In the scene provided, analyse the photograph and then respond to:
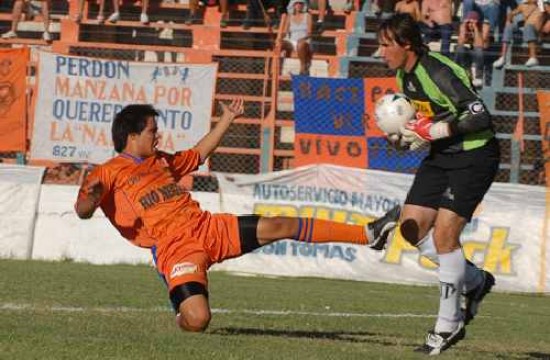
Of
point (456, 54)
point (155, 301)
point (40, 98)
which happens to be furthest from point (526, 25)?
point (155, 301)

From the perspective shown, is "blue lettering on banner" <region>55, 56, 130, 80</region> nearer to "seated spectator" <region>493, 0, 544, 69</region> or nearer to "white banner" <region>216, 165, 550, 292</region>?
"white banner" <region>216, 165, 550, 292</region>

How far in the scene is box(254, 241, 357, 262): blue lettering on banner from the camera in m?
16.8

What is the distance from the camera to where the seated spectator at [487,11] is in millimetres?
19906

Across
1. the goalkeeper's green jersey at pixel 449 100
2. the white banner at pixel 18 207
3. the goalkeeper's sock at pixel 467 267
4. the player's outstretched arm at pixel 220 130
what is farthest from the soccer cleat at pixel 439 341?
the white banner at pixel 18 207

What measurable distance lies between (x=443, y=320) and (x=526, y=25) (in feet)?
40.9

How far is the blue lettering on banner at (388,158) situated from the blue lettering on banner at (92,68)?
3718mm

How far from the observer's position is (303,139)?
1767 centimetres

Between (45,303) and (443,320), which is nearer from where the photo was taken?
(443,320)

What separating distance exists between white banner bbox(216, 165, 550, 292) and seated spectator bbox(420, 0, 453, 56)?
3350 mm

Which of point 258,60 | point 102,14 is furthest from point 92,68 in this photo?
point 102,14

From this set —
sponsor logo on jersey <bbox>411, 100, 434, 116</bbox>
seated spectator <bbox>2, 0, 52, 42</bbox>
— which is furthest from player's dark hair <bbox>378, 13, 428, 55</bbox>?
seated spectator <bbox>2, 0, 52, 42</bbox>

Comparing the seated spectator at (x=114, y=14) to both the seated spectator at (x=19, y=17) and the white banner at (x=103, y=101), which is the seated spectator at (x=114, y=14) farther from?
the white banner at (x=103, y=101)

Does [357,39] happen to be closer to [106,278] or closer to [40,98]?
[40,98]

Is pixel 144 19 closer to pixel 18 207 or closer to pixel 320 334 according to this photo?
pixel 18 207
